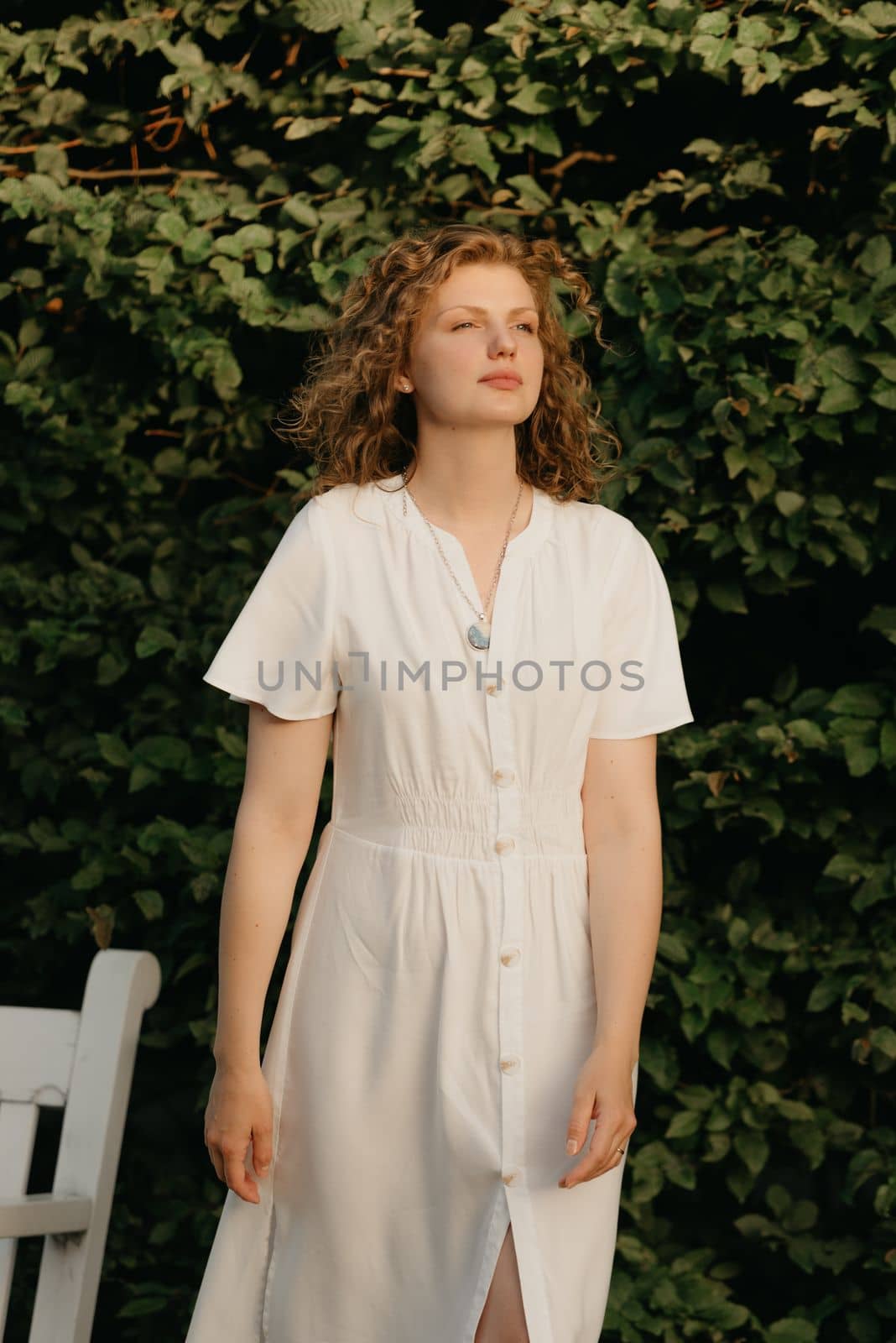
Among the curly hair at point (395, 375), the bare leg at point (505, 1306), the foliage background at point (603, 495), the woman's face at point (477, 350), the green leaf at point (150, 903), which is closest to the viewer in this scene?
the bare leg at point (505, 1306)

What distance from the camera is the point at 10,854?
9.02ft

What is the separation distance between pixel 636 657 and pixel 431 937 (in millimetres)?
432

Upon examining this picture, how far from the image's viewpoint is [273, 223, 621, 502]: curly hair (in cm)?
192

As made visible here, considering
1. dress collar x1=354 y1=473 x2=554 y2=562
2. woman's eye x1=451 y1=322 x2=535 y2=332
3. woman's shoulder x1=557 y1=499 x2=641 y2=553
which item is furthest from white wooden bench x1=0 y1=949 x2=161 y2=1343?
woman's eye x1=451 y1=322 x2=535 y2=332

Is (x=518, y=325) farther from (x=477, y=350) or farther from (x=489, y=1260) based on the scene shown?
(x=489, y=1260)

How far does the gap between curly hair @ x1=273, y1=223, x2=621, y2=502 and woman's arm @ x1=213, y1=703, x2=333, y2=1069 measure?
373 mm

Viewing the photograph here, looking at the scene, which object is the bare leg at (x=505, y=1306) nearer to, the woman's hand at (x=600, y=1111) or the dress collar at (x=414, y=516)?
the woman's hand at (x=600, y=1111)

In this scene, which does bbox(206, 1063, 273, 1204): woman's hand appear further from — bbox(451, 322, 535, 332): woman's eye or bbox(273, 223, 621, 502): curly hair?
bbox(451, 322, 535, 332): woman's eye

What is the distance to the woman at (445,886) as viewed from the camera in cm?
163

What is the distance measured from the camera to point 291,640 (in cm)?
177

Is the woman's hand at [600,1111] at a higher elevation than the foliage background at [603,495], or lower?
lower

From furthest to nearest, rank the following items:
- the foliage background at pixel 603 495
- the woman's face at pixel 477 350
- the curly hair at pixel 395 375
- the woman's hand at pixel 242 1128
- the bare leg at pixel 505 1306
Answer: the foliage background at pixel 603 495 < the curly hair at pixel 395 375 < the woman's face at pixel 477 350 < the woman's hand at pixel 242 1128 < the bare leg at pixel 505 1306

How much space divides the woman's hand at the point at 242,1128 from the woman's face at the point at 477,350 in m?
0.84

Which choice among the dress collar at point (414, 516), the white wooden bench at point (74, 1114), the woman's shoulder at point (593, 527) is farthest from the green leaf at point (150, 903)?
the woman's shoulder at point (593, 527)
